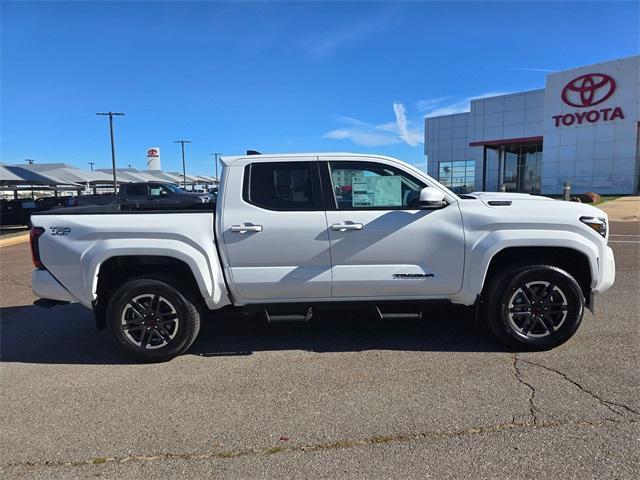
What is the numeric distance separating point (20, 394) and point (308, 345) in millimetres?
2506

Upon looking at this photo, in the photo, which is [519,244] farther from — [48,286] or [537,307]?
[48,286]

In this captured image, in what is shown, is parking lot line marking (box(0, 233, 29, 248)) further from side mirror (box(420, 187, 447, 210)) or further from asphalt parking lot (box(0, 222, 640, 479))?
side mirror (box(420, 187, 447, 210))

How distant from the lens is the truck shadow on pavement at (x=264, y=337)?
15.6 feet

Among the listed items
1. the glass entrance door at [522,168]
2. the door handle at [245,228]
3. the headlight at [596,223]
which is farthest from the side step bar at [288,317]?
the glass entrance door at [522,168]

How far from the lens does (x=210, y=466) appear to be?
2.91 m

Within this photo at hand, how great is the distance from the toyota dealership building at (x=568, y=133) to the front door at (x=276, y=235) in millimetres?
33494

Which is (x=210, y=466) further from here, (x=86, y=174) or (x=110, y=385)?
(x=86, y=174)

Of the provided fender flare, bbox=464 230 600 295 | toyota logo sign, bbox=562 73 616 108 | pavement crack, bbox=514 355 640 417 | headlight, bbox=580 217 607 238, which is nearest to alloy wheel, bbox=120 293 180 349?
fender flare, bbox=464 230 600 295

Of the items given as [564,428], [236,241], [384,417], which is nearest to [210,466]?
[384,417]

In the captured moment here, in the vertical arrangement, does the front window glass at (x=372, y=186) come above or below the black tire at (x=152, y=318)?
above

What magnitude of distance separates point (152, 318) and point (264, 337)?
121 cm

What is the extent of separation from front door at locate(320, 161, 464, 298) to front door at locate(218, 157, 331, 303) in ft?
0.42

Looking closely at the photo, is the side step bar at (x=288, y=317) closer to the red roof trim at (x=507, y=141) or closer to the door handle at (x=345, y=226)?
the door handle at (x=345, y=226)

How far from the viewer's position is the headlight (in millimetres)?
4461
